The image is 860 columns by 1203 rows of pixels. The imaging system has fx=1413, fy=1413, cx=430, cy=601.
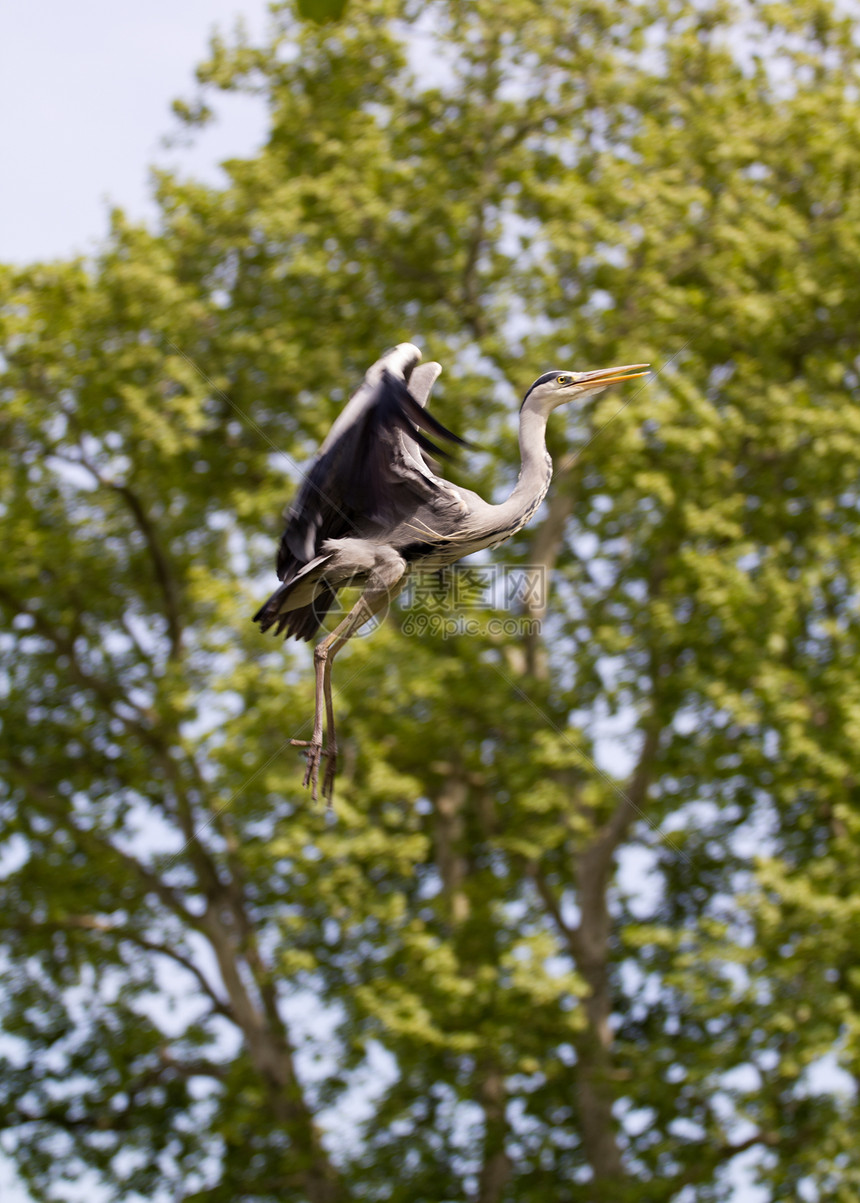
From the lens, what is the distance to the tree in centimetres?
1296

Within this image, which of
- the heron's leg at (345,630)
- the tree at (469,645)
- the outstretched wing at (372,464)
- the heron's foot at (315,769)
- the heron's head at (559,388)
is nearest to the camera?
the outstretched wing at (372,464)

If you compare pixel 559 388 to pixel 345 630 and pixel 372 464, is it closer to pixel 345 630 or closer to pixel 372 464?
pixel 372 464

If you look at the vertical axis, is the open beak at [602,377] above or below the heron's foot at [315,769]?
above

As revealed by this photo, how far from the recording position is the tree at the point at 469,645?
12961mm

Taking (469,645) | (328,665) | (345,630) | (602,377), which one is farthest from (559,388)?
(469,645)

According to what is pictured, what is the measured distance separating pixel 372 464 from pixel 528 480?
1.81 ft

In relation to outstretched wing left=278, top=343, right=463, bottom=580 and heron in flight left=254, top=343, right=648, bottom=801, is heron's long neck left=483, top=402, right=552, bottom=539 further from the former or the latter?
A: outstretched wing left=278, top=343, right=463, bottom=580

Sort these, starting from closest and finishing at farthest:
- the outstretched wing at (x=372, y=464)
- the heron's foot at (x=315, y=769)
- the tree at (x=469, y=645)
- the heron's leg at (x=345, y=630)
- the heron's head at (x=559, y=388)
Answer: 1. the outstretched wing at (x=372, y=464)
2. the heron's foot at (x=315, y=769)
3. the heron's leg at (x=345, y=630)
4. the heron's head at (x=559, y=388)
5. the tree at (x=469, y=645)

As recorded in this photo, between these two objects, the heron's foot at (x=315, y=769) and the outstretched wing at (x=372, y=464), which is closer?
the outstretched wing at (x=372, y=464)

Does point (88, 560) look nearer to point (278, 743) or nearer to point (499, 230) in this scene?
point (278, 743)

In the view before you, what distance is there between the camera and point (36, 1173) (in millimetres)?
14648

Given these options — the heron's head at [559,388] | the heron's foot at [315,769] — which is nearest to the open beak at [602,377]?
the heron's head at [559,388]

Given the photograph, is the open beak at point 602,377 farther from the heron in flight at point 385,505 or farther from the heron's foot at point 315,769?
the heron's foot at point 315,769

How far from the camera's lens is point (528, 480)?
4816mm
